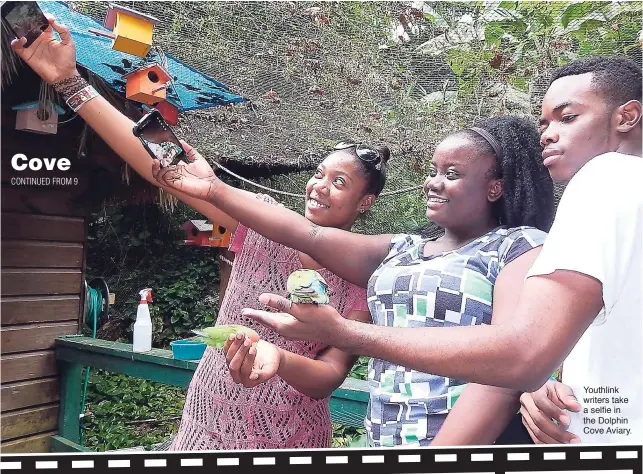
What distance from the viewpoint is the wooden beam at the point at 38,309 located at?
199 centimetres

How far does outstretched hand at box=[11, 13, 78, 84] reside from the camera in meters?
→ 1.82

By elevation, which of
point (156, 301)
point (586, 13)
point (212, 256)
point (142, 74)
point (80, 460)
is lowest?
point (80, 460)

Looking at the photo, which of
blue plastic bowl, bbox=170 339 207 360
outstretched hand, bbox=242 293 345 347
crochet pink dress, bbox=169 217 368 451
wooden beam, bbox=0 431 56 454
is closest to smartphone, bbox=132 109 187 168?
crochet pink dress, bbox=169 217 368 451

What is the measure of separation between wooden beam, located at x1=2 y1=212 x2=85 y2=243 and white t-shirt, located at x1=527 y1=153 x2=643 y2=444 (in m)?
1.55

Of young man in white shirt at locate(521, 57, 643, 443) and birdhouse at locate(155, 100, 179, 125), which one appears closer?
young man in white shirt at locate(521, 57, 643, 443)

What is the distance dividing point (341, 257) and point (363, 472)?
0.71 m

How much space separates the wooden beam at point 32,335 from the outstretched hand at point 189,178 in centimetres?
68

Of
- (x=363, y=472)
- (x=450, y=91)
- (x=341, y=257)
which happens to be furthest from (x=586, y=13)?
(x=363, y=472)

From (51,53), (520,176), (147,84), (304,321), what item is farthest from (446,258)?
(51,53)

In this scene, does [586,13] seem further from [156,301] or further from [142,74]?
[156,301]

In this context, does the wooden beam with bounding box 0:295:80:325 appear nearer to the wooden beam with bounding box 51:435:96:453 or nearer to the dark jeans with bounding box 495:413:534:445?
the wooden beam with bounding box 51:435:96:453

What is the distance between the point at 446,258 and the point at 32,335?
58.9 inches

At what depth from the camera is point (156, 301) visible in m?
2.00

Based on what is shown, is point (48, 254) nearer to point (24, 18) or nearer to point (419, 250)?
point (24, 18)
